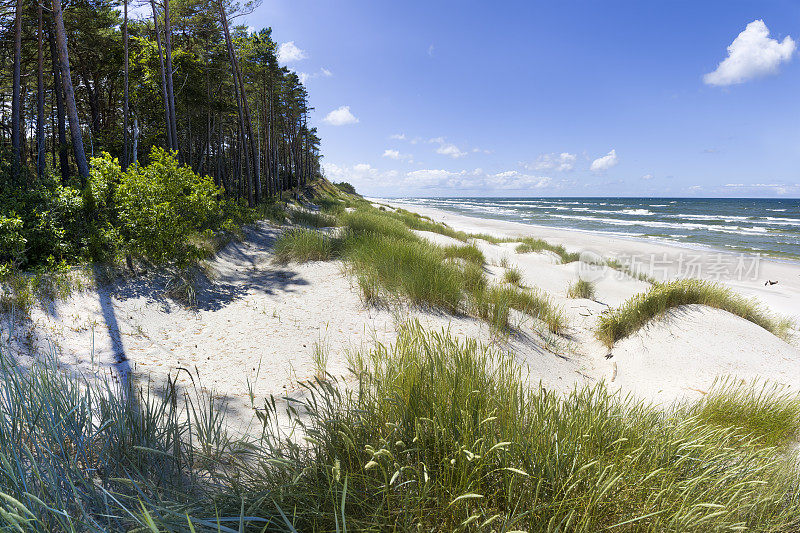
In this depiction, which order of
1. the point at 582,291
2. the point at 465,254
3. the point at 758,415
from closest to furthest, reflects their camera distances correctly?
1. the point at 758,415
2. the point at 582,291
3. the point at 465,254

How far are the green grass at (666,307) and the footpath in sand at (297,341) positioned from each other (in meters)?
0.20

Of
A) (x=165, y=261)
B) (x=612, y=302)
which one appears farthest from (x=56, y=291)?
(x=612, y=302)

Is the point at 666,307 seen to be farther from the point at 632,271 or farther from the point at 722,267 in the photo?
the point at 722,267

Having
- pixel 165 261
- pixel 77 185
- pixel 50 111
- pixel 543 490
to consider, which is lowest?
pixel 543 490

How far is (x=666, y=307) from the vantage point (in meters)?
5.96

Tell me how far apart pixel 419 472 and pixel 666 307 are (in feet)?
20.7

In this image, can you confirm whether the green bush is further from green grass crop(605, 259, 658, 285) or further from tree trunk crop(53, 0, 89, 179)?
green grass crop(605, 259, 658, 285)

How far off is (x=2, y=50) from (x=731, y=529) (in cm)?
2472

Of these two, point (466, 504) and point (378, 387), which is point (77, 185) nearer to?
point (378, 387)

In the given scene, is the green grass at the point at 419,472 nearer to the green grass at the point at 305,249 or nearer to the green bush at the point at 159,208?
the green bush at the point at 159,208

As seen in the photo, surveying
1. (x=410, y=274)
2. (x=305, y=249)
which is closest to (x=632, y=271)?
(x=410, y=274)

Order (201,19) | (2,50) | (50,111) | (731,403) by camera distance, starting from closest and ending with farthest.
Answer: (731,403) < (2,50) < (201,19) < (50,111)

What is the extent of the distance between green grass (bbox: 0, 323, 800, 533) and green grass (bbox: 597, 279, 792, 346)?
4.06 metres

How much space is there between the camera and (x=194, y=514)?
4.74 ft
